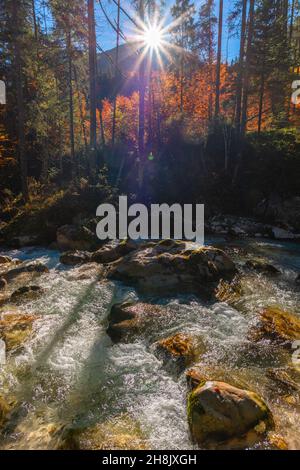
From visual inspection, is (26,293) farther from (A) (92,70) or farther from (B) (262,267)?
(A) (92,70)

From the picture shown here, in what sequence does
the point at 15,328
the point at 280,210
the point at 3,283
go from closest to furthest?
the point at 15,328, the point at 3,283, the point at 280,210

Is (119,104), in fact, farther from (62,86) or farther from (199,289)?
(199,289)

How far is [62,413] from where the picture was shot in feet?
14.4

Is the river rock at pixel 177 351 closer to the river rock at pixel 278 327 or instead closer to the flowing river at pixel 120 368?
the flowing river at pixel 120 368

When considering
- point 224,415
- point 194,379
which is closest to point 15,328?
point 194,379

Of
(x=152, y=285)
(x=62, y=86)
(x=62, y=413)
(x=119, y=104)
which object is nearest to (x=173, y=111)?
(x=62, y=86)

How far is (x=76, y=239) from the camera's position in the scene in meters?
13.2

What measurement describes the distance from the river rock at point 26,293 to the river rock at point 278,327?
5.56m

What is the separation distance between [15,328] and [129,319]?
7.84 ft

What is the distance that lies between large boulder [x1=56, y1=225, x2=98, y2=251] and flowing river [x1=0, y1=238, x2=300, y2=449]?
4.46m

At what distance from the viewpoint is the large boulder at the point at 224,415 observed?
3758mm

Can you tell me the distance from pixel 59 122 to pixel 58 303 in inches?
769

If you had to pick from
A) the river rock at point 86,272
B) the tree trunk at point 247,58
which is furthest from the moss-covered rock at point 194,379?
the tree trunk at point 247,58

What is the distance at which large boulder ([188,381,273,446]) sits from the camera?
3758 millimetres
